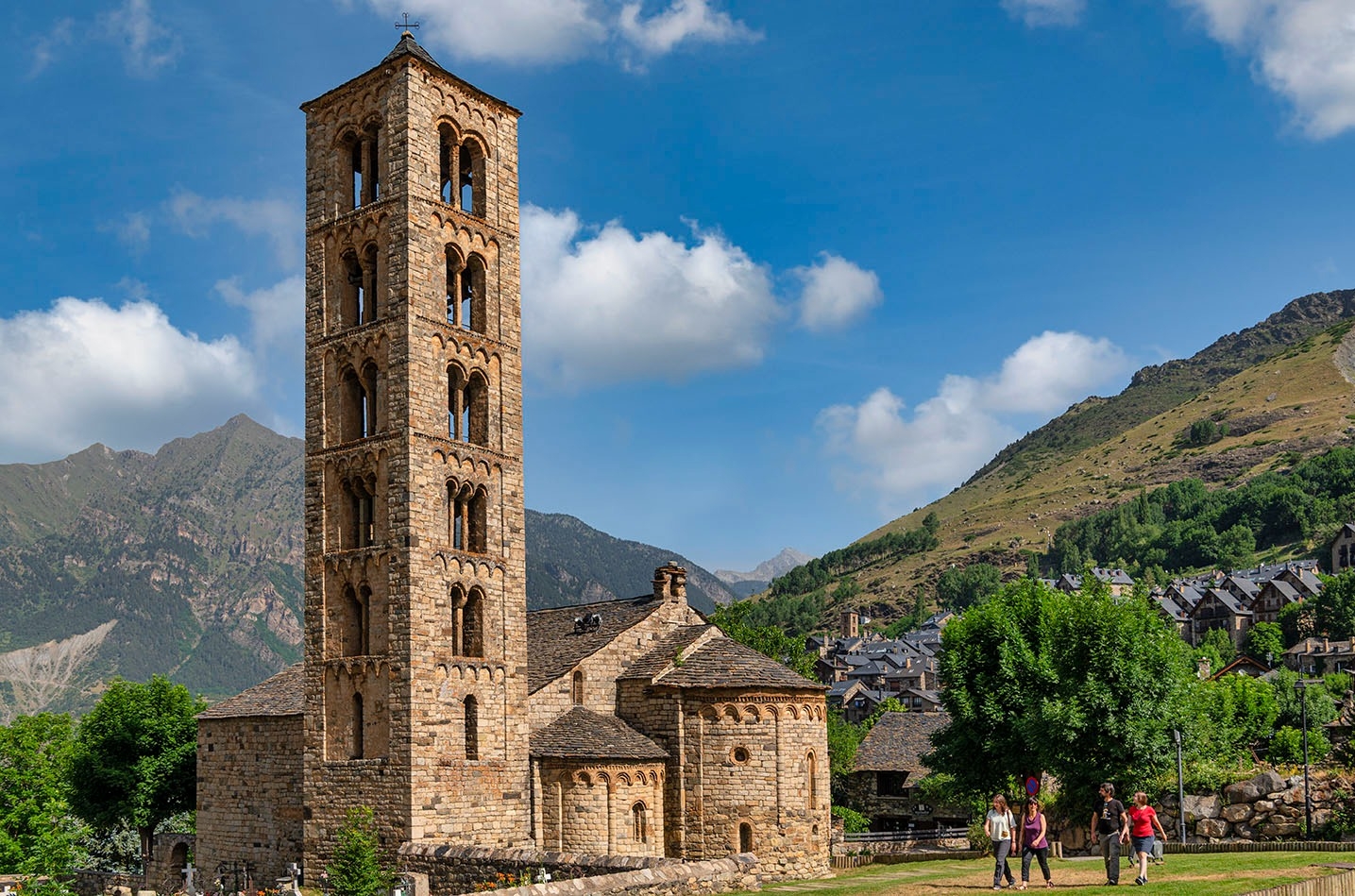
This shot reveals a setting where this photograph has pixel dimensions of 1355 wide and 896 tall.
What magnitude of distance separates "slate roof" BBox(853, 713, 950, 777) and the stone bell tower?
129 feet

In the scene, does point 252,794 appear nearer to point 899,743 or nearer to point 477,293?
point 477,293

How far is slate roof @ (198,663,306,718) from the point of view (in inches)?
1699

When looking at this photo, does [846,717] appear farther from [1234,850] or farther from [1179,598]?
[1234,850]

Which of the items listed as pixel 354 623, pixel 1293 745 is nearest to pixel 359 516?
Result: pixel 354 623

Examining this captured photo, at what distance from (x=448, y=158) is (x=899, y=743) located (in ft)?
161

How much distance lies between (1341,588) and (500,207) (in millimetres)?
131471

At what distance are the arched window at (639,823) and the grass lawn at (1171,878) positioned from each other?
9587 millimetres

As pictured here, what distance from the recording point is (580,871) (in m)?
28.8

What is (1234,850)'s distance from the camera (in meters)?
32.3

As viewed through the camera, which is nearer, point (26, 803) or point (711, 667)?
point (711, 667)

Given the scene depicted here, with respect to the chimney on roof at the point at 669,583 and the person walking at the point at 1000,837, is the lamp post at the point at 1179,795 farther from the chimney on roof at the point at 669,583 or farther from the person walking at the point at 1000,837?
the person walking at the point at 1000,837

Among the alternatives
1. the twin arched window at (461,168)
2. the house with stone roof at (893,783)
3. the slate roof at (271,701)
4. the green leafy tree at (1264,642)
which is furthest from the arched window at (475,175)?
the green leafy tree at (1264,642)

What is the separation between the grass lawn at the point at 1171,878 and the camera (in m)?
23.0

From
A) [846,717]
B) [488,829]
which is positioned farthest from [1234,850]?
[846,717]
